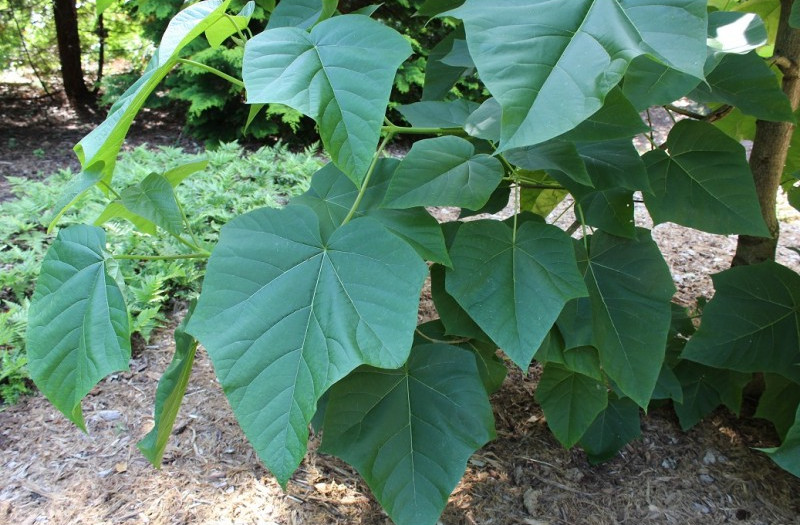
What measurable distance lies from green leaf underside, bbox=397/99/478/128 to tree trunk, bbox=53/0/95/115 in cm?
594

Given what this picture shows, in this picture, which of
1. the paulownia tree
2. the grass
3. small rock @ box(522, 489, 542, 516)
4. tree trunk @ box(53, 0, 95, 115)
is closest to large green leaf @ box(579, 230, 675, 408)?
the paulownia tree

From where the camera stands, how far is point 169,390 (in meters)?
0.91

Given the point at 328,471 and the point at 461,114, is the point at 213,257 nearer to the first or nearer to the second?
the point at 461,114

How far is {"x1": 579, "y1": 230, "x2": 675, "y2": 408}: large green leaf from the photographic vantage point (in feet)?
3.20

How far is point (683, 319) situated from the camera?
144 centimetres

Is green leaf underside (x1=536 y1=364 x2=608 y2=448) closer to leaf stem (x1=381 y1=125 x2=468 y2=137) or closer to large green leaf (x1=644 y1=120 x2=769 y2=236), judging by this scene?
large green leaf (x1=644 y1=120 x2=769 y2=236)

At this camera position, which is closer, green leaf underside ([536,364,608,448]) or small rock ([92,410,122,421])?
green leaf underside ([536,364,608,448])

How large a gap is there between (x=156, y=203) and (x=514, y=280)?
578mm

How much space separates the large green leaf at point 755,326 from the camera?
4.22 feet

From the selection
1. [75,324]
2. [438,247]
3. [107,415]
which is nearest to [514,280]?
[438,247]

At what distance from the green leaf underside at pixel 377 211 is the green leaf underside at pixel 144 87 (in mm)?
262

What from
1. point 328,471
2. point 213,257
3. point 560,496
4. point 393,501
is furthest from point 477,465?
point 213,257

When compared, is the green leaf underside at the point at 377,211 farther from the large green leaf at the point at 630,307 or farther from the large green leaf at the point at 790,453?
the large green leaf at the point at 790,453

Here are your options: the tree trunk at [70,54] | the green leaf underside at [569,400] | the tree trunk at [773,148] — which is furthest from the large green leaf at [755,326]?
the tree trunk at [70,54]
